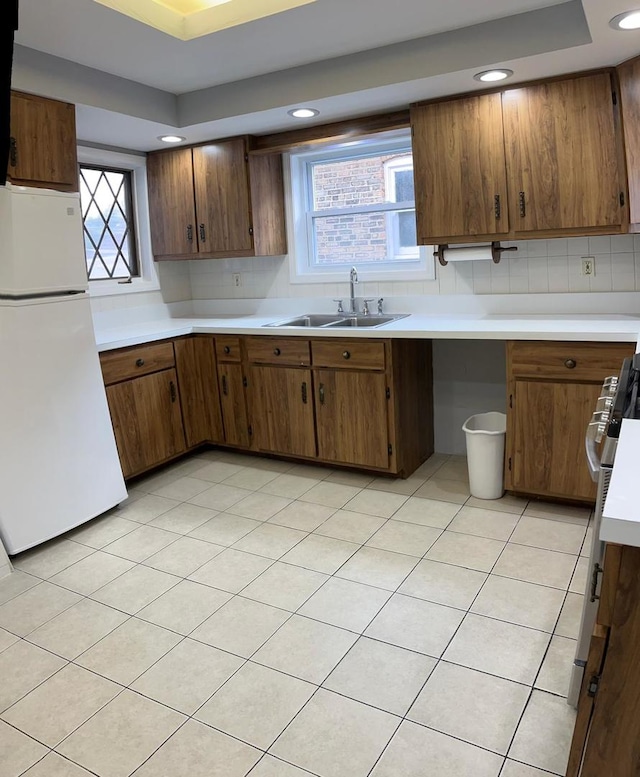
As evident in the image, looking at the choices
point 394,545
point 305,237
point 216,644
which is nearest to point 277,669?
point 216,644

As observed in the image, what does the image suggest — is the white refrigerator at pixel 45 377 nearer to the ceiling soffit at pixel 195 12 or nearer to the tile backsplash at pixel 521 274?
the ceiling soffit at pixel 195 12

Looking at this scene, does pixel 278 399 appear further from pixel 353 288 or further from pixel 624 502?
pixel 624 502

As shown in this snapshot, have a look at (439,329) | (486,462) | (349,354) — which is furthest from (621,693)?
(349,354)

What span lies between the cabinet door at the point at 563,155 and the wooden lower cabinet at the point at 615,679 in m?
2.37

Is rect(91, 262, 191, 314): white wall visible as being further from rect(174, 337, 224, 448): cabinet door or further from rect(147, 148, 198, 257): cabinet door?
rect(174, 337, 224, 448): cabinet door

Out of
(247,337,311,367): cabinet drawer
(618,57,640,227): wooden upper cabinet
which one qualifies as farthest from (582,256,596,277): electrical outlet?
(247,337,311,367): cabinet drawer

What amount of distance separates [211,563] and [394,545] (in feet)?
2.67

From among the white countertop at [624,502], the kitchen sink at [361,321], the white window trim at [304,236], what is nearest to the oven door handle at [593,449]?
the white countertop at [624,502]

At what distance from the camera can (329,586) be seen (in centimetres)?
249

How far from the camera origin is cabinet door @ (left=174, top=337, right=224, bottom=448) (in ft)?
12.9

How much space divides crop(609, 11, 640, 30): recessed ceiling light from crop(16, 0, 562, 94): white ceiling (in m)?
0.29

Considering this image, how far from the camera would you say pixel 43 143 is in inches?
119

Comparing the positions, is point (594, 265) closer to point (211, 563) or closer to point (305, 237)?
point (305, 237)

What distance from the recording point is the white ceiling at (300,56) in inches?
99.4
